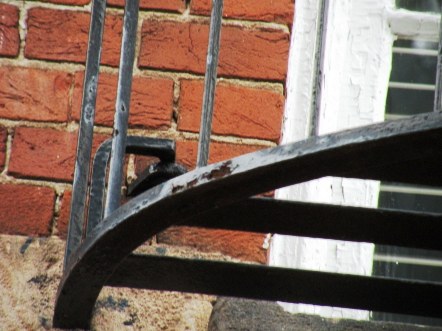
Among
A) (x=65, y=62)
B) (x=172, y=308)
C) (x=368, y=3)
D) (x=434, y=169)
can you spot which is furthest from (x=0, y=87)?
(x=434, y=169)

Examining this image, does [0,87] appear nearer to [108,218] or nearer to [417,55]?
[108,218]

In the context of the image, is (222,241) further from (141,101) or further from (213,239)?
(141,101)

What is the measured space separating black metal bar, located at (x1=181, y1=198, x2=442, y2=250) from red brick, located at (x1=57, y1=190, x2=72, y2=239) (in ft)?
1.52

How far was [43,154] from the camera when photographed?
6.39 ft

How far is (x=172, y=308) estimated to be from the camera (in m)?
1.88

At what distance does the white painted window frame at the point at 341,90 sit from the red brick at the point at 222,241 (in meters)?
0.05

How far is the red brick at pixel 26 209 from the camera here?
75.9 inches

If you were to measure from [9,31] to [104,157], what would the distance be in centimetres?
59

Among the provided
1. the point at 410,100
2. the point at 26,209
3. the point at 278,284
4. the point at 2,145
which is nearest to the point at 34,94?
the point at 2,145

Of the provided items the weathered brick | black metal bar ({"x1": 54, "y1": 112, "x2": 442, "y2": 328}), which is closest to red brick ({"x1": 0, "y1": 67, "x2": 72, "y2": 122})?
the weathered brick

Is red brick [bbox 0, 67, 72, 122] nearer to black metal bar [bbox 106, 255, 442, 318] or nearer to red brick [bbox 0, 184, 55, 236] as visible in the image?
red brick [bbox 0, 184, 55, 236]

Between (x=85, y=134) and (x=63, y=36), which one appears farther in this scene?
(x=63, y=36)

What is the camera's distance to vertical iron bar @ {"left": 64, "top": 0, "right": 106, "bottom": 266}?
151 centimetres

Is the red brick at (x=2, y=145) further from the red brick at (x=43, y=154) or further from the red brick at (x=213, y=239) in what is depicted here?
the red brick at (x=213, y=239)
